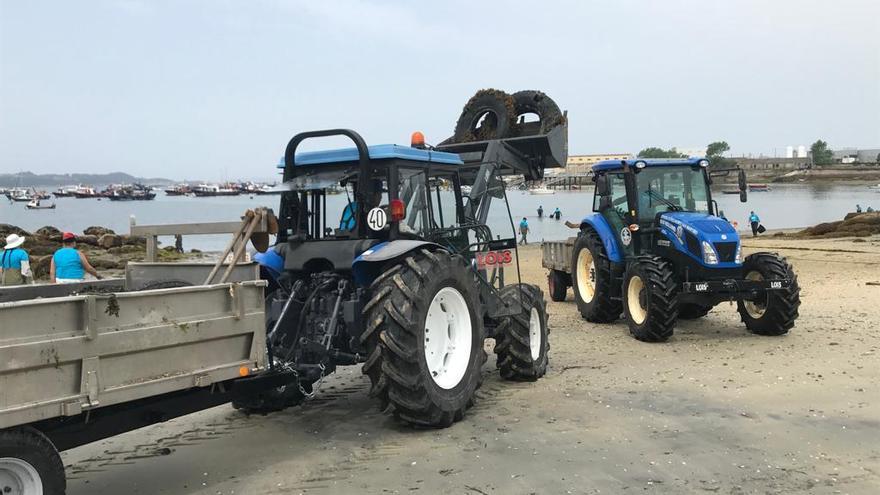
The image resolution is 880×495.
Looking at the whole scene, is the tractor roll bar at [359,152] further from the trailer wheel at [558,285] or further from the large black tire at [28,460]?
the trailer wheel at [558,285]

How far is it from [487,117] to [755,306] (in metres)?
4.49

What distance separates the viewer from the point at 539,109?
33.2 feet

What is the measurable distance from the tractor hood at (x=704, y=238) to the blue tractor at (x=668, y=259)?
13 millimetres

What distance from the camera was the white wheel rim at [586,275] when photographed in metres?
11.9

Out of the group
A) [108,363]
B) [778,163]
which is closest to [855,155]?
[778,163]

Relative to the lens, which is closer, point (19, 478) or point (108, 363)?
point (19, 478)

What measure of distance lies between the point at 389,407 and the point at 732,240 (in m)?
5.99

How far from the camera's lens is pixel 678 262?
32.0ft

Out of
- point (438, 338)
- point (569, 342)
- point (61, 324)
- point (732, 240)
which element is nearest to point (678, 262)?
point (732, 240)

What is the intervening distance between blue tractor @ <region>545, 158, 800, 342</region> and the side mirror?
0.05 feet

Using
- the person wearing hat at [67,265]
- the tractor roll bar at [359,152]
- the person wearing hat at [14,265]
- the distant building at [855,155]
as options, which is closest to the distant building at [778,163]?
the distant building at [855,155]

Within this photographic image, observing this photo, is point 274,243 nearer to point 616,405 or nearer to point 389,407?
point 389,407

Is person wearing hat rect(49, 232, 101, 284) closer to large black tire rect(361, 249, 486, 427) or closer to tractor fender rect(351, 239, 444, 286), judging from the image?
tractor fender rect(351, 239, 444, 286)

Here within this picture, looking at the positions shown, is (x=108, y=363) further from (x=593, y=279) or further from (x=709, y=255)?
(x=593, y=279)
